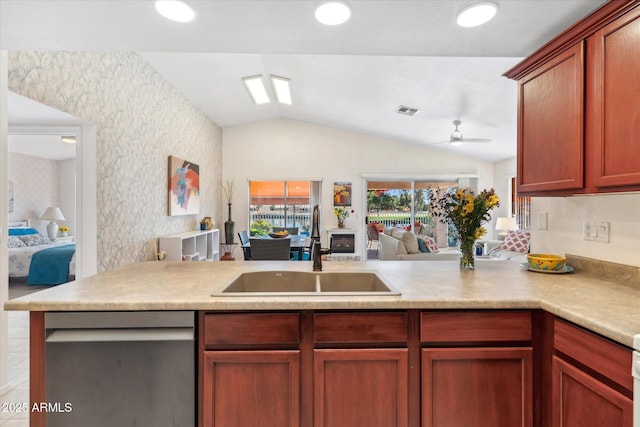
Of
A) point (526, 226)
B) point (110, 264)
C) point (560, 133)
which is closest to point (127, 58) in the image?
point (110, 264)

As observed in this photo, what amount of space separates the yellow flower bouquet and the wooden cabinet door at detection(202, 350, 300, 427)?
3.86 feet

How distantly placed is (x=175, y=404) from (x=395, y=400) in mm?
885

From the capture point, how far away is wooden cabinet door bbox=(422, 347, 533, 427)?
1.33m

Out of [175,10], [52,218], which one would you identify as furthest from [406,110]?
[52,218]

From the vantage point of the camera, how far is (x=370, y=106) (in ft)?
17.1

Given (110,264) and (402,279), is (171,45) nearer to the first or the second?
(402,279)

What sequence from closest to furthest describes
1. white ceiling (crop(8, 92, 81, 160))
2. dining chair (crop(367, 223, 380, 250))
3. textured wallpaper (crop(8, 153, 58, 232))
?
white ceiling (crop(8, 92, 81, 160)) < textured wallpaper (crop(8, 153, 58, 232)) < dining chair (crop(367, 223, 380, 250))

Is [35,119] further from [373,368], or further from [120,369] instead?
[373,368]

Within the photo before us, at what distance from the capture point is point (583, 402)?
1.14 meters

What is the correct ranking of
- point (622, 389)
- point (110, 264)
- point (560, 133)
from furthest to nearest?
point (110, 264) → point (560, 133) → point (622, 389)

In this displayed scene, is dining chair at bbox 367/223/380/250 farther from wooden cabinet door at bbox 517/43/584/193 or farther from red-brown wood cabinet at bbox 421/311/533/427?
red-brown wood cabinet at bbox 421/311/533/427

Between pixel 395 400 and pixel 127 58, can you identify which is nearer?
pixel 395 400

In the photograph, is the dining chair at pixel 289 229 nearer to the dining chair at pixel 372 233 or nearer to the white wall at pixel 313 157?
the white wall at pixel 313 157

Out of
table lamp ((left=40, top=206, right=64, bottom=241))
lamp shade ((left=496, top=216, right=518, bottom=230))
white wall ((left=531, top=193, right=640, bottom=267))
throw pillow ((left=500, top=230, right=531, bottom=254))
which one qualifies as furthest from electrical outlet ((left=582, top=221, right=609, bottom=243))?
table lamp ((left=40, top=206, right=64, bottom=241))
